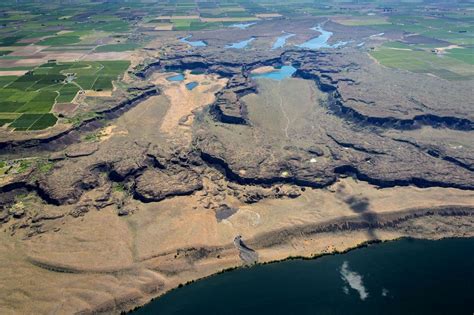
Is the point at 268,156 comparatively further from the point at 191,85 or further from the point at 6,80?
the point at 6,80

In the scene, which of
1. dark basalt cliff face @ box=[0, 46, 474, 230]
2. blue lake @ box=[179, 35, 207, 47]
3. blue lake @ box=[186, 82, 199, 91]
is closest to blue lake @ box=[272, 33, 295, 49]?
blue lake @ box=[179, 35, 207, 47]

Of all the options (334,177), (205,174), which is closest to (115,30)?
(205,174)

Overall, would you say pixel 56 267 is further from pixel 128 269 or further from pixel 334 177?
pixel 334 177

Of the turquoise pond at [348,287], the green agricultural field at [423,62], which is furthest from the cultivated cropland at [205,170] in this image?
the turquoise pond at [348,287]

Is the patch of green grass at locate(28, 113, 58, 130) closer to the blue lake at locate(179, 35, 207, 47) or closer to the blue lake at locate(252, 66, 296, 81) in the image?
the blue lake at locate(252, 66, 296, 81)

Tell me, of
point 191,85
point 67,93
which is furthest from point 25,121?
point 191,85

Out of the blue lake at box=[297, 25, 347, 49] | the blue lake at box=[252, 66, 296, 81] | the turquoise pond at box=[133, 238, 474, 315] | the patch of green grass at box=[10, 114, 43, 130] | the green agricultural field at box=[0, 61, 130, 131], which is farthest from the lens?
the blue lake at box=[297, 25, 347, 49]

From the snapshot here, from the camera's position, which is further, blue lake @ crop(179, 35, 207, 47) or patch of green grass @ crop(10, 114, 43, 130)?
blue lake @ crop(179, 35, 207, 47)
